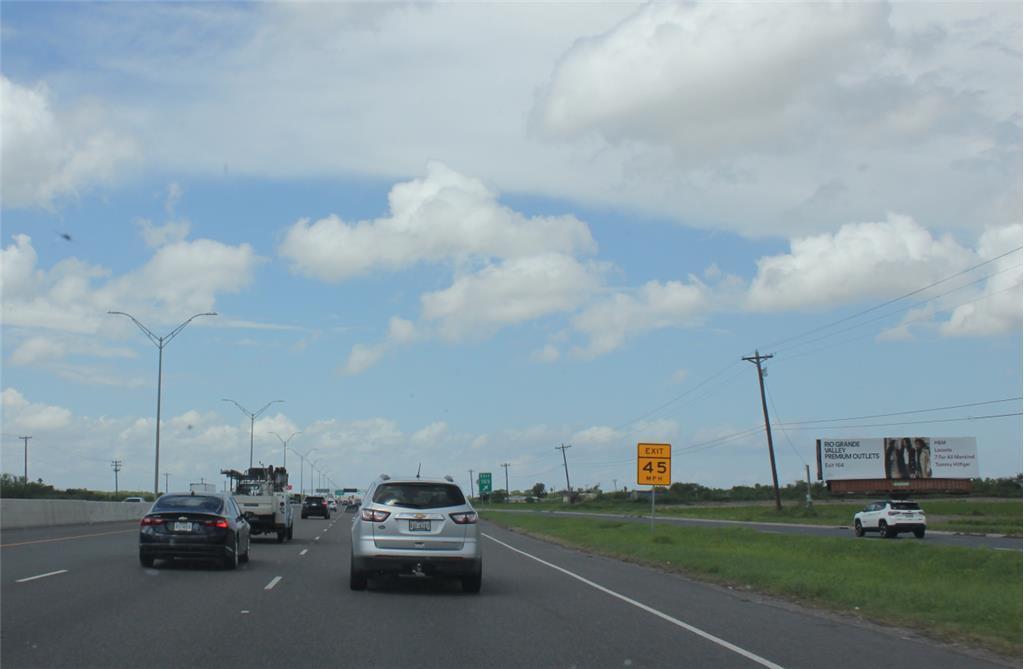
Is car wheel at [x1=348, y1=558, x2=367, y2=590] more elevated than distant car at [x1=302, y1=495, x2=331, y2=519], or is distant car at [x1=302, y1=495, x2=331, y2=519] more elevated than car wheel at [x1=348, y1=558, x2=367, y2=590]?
distant car at [x1=302, y1=495, x2=331, y2=519]

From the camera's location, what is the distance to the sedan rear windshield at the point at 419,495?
17984 millimetres

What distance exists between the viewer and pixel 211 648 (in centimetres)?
1148

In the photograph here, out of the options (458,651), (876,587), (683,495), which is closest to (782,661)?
(458,651)

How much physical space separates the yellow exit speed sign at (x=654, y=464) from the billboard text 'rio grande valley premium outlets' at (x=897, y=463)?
6881cm

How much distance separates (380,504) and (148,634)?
19.3 feet

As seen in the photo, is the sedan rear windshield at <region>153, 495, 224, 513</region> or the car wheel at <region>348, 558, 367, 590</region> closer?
the car wheel at <region>348, 558, 367, 590</region>

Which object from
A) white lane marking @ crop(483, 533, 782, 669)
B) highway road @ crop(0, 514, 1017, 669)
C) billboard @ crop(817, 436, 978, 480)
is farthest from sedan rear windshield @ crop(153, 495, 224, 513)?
billboard @ crop(817, 436, 978, 480)

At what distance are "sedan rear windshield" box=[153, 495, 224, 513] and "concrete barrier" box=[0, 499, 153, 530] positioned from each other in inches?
792

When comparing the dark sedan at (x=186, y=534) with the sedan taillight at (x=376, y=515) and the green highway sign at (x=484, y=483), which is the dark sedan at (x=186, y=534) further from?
the green highway sign at (x=484, y=483)

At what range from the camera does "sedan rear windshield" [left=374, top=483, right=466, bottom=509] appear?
17984 millimetres

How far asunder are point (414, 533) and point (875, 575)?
11.1 m

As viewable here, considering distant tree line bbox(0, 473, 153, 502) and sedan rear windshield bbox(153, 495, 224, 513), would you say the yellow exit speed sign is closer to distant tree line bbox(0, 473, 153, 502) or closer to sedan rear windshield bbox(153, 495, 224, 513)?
sedan rear windshield bbox(153, 495, 224, 513)

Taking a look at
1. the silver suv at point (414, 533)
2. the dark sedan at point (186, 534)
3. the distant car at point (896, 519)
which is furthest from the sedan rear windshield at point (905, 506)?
the silver suv at point (414, 533)

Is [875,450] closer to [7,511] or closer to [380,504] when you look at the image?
[7,511]
